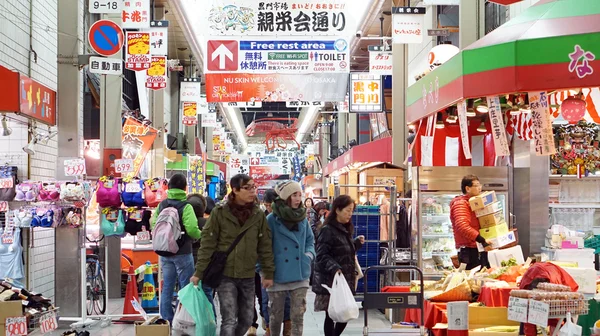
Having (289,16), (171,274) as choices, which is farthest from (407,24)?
(171,274)

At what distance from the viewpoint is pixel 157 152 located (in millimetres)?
19562

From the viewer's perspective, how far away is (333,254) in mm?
7684

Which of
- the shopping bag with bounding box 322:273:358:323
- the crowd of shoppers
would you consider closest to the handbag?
the crowd of shoppers

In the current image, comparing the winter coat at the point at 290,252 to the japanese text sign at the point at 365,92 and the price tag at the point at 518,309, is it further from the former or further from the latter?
the japanese text sign at the point at 365,92

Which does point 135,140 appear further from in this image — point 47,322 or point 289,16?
point 47,322

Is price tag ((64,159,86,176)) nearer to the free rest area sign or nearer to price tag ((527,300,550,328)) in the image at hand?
the free rest area sign

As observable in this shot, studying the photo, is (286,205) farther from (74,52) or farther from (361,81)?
(361,81)

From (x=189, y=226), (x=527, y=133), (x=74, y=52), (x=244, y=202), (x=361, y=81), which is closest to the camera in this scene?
(x=244, y=202)

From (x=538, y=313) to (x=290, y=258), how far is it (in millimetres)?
2721

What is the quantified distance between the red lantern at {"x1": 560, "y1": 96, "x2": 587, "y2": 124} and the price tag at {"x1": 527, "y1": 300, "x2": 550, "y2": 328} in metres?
3.89

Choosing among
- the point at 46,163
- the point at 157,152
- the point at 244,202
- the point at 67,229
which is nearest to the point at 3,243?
the point at 67,229

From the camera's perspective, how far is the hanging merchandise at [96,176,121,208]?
10.5 meters

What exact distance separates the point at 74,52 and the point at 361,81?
9133 mm

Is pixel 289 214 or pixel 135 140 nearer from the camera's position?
pixel 289 214
